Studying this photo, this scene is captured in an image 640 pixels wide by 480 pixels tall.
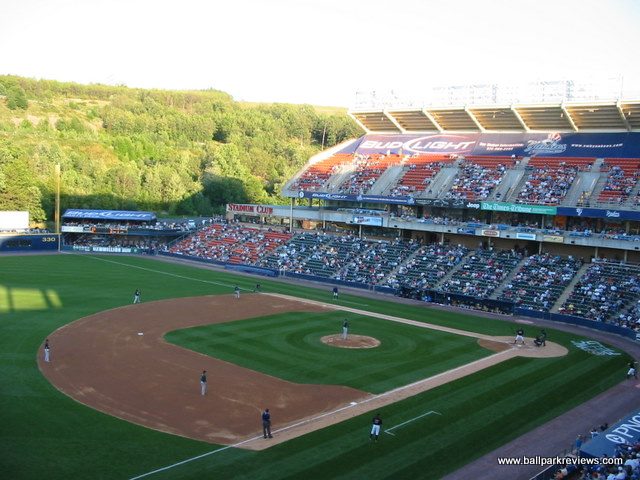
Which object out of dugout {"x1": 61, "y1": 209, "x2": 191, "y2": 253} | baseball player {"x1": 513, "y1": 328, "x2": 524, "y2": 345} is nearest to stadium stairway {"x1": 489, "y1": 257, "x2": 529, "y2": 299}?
baseball player {"x1": 513, "y1": 328, "x2": 524, "y2": 345}

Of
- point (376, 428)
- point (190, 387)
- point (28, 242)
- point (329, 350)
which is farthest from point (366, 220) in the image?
point (28, 242)

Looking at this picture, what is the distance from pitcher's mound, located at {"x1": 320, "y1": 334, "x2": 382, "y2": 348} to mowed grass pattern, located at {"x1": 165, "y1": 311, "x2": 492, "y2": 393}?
52 centimetres

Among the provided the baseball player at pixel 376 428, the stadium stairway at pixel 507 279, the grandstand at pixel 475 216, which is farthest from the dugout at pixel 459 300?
the baseball player at pixel 376 428

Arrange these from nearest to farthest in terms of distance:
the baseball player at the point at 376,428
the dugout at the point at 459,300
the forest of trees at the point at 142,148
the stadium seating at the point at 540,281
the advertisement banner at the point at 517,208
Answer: the baseball player at the point at 376,428
the stadium seating at the point at 540,281
the dugout at the point at 459,300
the advertisement banner at the point at 517,208
the forest of trees at the point at 142,148

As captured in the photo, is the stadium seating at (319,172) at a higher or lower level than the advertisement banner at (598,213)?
higher

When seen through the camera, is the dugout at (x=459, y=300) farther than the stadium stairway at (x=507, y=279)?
No

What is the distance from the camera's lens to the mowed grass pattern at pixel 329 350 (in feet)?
89.7

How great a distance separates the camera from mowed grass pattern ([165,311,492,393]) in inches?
1077

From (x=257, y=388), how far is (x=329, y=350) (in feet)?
24.3

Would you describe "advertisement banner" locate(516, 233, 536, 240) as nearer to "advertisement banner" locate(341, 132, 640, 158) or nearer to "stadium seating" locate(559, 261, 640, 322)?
"stadium seating" locate(559, 261, 640, 322)

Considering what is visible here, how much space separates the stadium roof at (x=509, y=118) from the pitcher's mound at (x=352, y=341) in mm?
36918

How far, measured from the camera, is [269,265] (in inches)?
2475

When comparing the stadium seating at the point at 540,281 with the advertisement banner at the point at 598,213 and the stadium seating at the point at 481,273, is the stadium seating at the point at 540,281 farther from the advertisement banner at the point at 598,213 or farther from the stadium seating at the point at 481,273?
the advertisement banner at the point at 598,213

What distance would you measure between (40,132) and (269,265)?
97.0 metres
